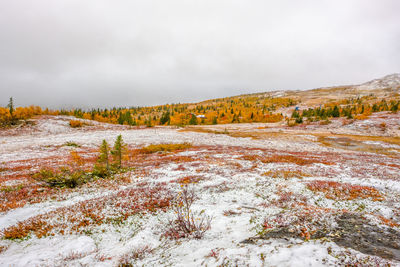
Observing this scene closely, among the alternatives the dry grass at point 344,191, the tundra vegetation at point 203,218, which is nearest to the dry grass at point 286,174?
the tundra vegetation at point 203,218

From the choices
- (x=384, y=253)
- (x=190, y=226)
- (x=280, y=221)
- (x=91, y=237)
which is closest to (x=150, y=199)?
(x=91, y=237)

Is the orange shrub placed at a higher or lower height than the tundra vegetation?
higher

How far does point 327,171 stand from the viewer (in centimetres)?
1820

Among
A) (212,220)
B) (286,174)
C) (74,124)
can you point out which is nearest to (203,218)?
(212,220)

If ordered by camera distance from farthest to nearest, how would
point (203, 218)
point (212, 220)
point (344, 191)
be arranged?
point (344, 191)
point (212, 220)
point (203, 218)

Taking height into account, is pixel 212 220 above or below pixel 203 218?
below

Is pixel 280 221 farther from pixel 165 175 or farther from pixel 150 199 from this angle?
pixel 165 175

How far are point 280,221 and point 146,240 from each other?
19.8 feet

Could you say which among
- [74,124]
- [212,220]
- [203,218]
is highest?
[74,124]

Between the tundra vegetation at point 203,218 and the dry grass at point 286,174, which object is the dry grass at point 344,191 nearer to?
the tundra vegetation at point 203,218

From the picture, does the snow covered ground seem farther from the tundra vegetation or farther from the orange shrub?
the orange shrub

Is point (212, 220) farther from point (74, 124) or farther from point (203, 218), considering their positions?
point (74, 124)

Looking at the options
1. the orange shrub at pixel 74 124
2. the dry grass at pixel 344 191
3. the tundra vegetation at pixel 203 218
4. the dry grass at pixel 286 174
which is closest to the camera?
the tundra vegetation at pixel 203 218

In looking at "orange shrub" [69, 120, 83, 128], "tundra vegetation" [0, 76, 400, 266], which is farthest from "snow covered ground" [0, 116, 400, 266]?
"orange shrub" [69, 120, 83, 128]
